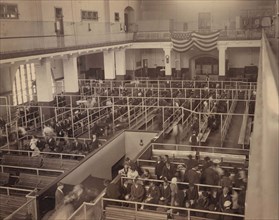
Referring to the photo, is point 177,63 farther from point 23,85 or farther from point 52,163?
point 52,163

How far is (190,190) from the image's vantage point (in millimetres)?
10531

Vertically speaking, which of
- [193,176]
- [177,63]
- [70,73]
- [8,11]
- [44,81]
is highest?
[8,11]

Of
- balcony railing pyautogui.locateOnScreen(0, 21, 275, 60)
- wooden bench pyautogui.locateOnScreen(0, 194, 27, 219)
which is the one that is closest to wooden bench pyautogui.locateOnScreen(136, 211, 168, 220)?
wooden bench pyautogui.locateOnScreen(0, 194, 27, 219)

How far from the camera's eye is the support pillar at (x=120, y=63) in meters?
35.5

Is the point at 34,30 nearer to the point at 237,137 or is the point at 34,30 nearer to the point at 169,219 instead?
the point at 237,137

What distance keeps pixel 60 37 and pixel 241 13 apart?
806 inches

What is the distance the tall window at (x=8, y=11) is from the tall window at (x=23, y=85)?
556 centimetres

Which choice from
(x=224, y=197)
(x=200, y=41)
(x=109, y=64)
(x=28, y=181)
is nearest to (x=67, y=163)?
(x=28, y=181)

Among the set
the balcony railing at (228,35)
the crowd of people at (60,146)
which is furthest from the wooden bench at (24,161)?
the balcony railing at (228,35)

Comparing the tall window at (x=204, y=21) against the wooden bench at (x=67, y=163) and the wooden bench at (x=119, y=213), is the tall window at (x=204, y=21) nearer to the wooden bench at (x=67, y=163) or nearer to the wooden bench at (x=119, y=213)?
the wooden bench at (x=67, y=163)

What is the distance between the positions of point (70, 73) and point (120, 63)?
32.1ft

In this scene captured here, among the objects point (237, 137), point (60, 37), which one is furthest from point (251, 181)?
point (60, 37)

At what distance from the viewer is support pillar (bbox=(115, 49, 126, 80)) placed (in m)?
35.5

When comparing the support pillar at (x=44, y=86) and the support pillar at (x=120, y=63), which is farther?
the support pillar at (x=120, y=63)
